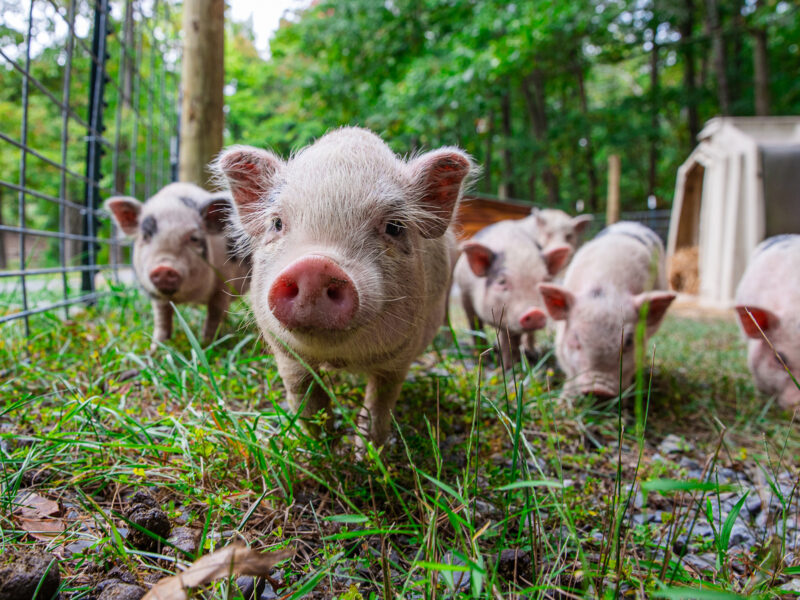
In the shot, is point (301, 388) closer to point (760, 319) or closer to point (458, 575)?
point (458, 575)

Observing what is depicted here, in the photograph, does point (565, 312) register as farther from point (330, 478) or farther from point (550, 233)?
point (550, 233)

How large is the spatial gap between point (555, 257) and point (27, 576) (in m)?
4.35

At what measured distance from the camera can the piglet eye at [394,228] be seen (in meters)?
1.96

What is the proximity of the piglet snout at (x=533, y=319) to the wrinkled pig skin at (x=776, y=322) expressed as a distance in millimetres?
1335

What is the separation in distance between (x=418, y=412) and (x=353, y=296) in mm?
1244

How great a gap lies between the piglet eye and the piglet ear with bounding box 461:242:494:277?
241 centimetres

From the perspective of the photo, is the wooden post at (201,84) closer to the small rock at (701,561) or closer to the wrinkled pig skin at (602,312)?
the wrinkled pig skin at (602,312)

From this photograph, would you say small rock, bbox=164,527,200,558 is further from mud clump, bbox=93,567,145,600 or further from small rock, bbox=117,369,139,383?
small rock, bbox=117,369,139,383

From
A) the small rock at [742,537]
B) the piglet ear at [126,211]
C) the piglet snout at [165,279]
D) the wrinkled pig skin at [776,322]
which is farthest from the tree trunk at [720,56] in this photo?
the piglet snout at [165,279]

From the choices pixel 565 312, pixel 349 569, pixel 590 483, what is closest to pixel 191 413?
pixel 349 569

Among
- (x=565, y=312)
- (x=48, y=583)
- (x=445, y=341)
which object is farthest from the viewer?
(x=445, y=341)

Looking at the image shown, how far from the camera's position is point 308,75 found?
51.0 feet

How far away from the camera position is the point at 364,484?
1974 mm

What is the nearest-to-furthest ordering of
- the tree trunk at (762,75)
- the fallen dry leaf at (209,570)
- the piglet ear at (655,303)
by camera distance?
the fallen dry leaf at (209,570), the piglet ear at (655,303), the tree trunk at (762,75)
